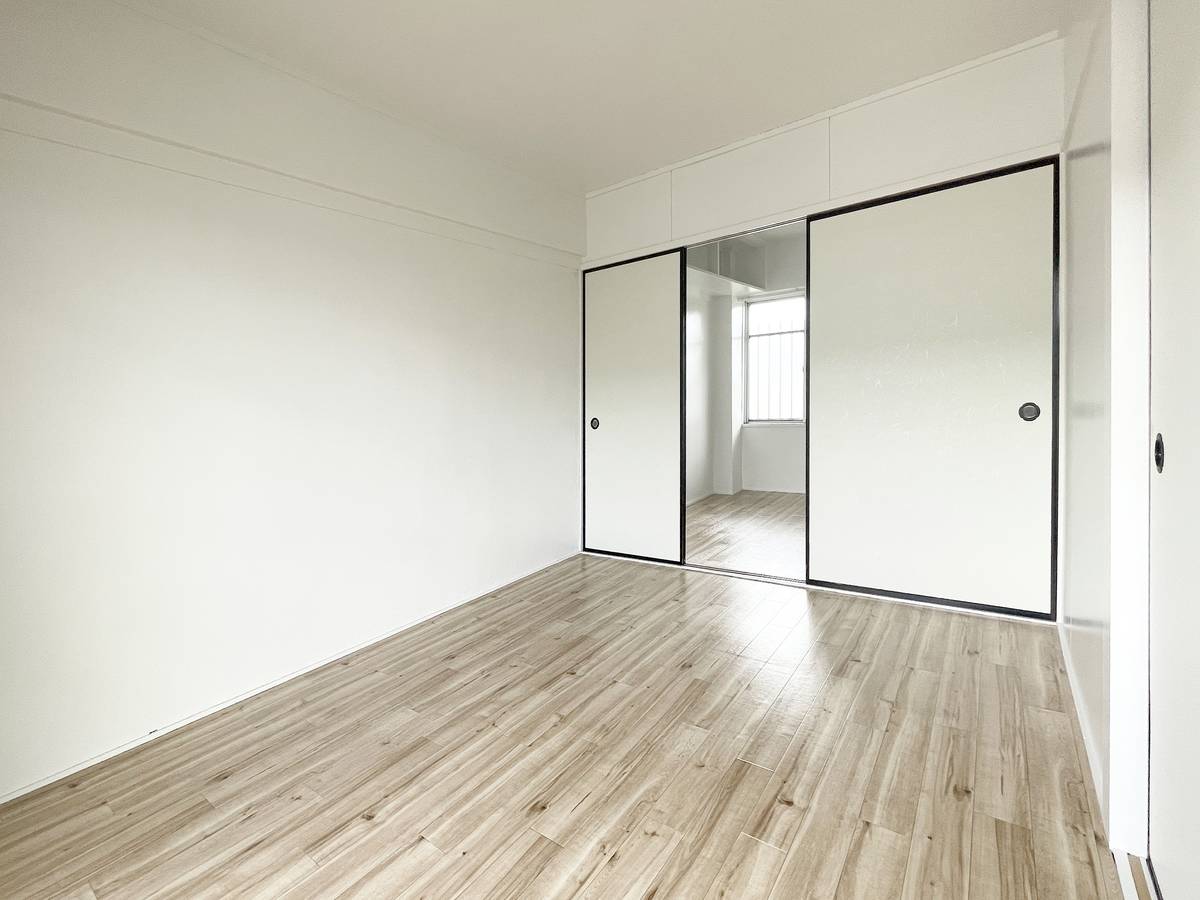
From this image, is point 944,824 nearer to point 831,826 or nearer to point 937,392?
point 831,826

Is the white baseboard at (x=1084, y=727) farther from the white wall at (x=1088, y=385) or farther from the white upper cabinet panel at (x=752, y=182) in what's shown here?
the white upper cabinet panel at (x=752, y=182)

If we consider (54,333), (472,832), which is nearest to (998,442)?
(472,832)

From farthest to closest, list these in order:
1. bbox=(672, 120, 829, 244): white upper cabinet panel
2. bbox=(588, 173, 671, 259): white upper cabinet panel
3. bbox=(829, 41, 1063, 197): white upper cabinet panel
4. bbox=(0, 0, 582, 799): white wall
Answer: bbox=(588, 173, 671, 259): white upper cabinet panel → bbox=(672, 120, 829, 244): white upper cabinet panel → bbox=(829, 41, 1063, 197): white upper cabinet panel → bbox=(0, 0, 582, 799): white wall

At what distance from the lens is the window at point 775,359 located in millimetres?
7281

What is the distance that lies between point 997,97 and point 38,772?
5009 mm

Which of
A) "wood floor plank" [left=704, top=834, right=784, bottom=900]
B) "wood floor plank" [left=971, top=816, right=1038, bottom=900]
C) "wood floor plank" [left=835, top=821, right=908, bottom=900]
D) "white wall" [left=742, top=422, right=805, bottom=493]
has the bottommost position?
"wood floor plank" [left=704, top=834, right=784, bottom=900]

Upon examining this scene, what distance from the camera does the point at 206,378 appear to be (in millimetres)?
2406

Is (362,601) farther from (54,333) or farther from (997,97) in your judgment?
(997,97)

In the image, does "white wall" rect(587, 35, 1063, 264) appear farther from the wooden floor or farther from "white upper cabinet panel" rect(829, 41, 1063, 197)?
the wooden floor

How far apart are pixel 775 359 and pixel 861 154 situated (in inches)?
170

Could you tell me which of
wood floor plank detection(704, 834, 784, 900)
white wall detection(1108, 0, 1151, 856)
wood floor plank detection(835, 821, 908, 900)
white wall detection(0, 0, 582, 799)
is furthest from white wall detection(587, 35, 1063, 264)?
wood floor plank detection(704, 834, 784, 900)

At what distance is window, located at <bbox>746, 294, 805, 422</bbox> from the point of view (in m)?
7.28

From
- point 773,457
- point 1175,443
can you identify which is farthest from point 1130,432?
point 773,457

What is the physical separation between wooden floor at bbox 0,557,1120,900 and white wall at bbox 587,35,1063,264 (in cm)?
250
